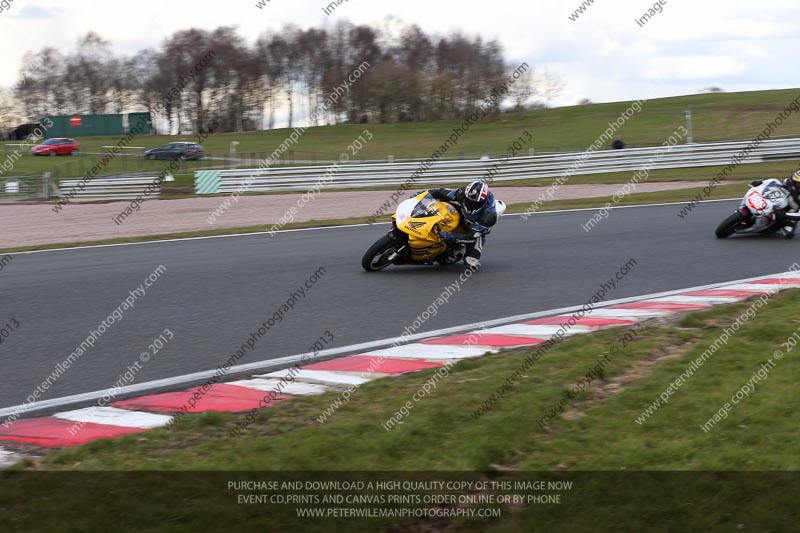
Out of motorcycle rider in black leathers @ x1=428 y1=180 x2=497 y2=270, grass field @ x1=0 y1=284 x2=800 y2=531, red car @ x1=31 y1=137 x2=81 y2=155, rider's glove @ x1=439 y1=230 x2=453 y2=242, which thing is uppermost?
motorcycle rider in black leathers @ x1=428 y1=180 x2=497 y2=270

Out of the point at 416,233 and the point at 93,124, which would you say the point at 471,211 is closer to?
the point at 416,233

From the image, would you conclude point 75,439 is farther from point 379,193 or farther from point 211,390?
point 379,193

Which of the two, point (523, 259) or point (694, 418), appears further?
point (523, 259)

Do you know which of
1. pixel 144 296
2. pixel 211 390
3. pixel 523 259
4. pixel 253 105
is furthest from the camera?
pixel 253 105

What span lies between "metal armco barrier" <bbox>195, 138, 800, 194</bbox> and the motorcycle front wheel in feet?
64.2

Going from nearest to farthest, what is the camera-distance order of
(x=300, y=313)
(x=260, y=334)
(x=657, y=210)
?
(x=260, y=334) < (x=300, y=313) < (x=657, y=210)

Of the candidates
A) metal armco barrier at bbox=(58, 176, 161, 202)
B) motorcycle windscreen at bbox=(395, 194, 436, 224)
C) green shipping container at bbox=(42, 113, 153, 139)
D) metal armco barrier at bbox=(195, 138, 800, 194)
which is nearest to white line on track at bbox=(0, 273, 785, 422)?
motorcycle windscreen at bbox=(395, 194, 436, 224)

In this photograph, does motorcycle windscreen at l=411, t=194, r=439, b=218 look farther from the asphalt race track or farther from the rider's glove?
the asphalt race track

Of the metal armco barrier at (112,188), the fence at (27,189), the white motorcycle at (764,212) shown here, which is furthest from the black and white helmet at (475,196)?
the fence at (27,189)

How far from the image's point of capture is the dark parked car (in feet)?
155

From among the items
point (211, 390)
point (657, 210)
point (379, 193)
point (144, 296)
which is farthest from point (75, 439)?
point (379, 193)

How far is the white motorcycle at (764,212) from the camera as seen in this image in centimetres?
1427
